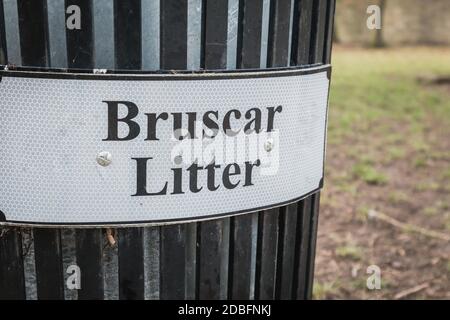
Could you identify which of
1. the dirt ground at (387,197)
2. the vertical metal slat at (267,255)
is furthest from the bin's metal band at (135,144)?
the dirt ground at (387,197)

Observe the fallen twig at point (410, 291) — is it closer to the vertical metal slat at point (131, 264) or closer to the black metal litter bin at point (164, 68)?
the black metal litter bin at point (164, 68)

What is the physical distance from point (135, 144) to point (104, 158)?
82 mm

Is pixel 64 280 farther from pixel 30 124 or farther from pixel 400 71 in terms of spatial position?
pixel 400 71

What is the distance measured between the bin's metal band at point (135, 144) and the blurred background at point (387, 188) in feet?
2.61

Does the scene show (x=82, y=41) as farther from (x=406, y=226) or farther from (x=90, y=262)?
(x=406, y=226)

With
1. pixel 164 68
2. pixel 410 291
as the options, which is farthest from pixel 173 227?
pixel 410 291

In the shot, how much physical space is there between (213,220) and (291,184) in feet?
0.83

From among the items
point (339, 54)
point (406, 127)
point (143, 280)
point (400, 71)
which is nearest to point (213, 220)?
point (143, 280)

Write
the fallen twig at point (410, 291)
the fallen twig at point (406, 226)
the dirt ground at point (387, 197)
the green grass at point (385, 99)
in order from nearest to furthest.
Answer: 1. the fallen twig at point (410, 291)
2. the dirt ground at point (387, 197)
3. the fallen twig at point (406, 226)
4. the green grass at point (385, 99)

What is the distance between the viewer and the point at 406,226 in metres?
3.93

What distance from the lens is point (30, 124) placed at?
1483mm

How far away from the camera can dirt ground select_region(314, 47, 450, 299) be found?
10.8 ft

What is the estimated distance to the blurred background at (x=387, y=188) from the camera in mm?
3307

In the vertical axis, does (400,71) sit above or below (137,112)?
below
